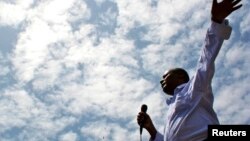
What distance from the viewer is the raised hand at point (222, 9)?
595cm

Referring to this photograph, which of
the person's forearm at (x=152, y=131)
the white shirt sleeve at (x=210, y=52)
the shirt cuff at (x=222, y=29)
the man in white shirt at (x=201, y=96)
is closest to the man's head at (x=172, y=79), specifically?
the man in white shirt at (x=201, y=96)

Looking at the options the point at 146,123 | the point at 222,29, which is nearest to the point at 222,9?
the point at 222,29

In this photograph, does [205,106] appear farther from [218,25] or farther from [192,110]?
[218,25]

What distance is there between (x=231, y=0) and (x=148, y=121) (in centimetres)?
240

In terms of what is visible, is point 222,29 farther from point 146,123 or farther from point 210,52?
point 146,123

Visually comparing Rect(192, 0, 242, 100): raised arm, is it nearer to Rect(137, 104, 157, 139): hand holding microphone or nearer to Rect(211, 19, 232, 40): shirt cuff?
Rect(211, 19, 232, 40): shirt cuff

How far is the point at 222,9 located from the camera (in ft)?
19.6

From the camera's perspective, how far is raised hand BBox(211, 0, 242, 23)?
19.5 feet

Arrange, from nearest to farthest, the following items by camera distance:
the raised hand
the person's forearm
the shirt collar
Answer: the raised hand, the shirt collar, the person's forearm

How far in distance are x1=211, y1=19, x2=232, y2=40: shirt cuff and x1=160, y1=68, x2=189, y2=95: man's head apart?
4.14 ft

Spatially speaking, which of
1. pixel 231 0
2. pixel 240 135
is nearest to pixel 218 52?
pixel 231 0

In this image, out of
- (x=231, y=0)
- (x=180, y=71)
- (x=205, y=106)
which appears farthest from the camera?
(x=180, y=71)

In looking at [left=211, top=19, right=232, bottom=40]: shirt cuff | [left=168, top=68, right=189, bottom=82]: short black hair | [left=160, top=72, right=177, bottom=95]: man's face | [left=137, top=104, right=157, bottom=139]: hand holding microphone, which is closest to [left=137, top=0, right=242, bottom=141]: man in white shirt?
[left=211, top=19, right=232, bottom=40]: shirt cuff

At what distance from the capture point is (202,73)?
20.2ft
